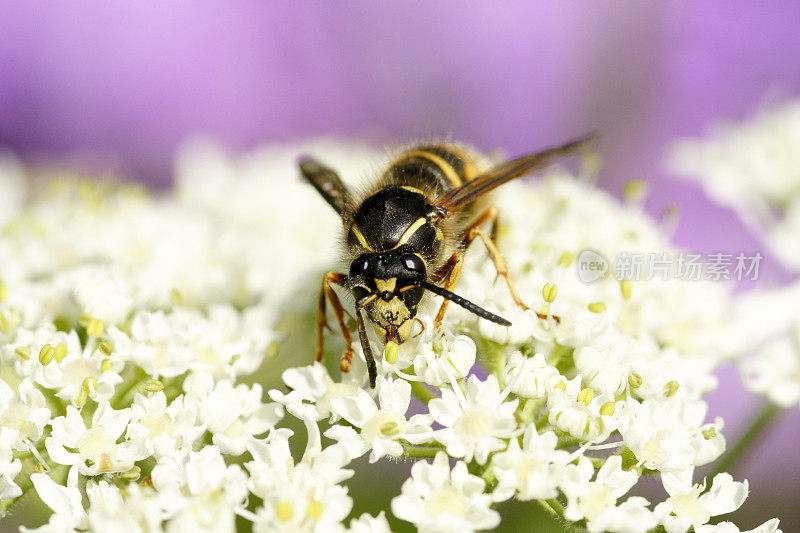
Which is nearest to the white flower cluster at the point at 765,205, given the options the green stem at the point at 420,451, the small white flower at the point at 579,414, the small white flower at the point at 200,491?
the small white flower at the point at 579,414

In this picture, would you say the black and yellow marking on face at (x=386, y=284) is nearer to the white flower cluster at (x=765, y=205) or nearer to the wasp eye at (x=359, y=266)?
the wasp eye at (x=359, y=266)

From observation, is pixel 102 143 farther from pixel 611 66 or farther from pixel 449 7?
pixel 611 66

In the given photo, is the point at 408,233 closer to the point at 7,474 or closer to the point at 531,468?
the point at 531,468

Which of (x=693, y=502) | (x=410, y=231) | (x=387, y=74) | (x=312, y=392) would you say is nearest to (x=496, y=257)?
(x=410, y=231)

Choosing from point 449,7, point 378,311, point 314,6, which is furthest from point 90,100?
point 378,311

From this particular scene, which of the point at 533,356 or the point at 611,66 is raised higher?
the point at 611,66

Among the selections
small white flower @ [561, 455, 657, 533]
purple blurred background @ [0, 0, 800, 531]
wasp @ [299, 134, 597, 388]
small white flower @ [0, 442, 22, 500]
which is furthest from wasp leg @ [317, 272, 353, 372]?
purple blurred background @ [0, 0, 800, 531]

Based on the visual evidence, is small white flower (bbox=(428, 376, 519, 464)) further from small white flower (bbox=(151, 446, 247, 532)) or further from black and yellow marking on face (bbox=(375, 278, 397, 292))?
small white flower (bbox=(151, 446, 247, 532))
